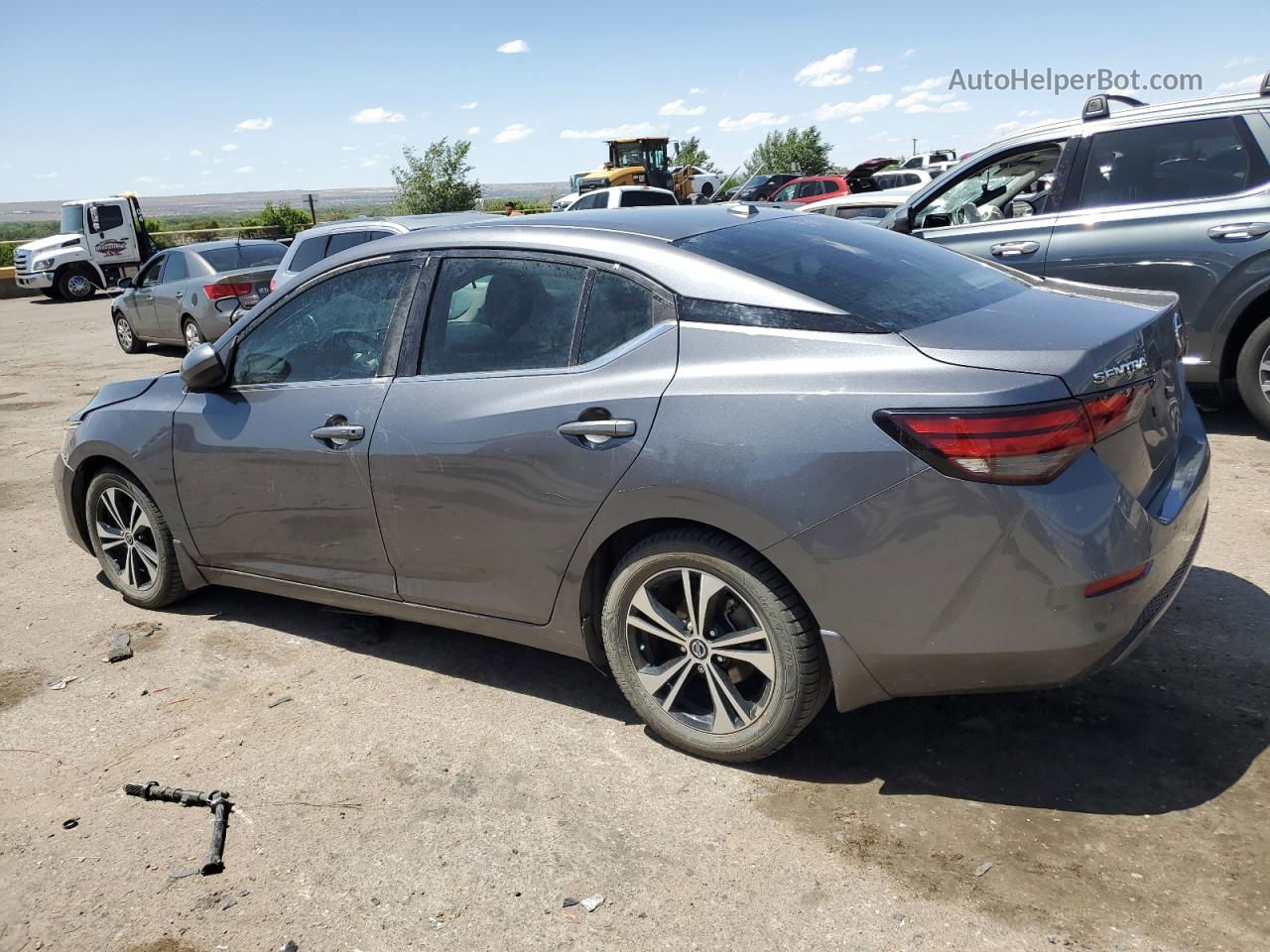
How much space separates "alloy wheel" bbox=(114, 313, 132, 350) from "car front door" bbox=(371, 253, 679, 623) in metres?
13.1

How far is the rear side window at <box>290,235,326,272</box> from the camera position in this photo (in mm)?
10211

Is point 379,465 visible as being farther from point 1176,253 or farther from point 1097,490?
point 1176,253

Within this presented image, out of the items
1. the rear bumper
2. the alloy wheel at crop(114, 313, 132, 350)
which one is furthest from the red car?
the rear bumper

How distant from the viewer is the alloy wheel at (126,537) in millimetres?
4855

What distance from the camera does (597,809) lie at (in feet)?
10.2

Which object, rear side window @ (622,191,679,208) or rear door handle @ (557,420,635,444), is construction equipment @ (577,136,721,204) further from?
rear door handle @ (557,420,635,444)

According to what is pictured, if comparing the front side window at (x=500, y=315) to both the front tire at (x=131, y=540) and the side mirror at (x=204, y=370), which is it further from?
the front tire at (x=131, y=540)

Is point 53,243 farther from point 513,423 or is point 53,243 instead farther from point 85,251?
point 513,423

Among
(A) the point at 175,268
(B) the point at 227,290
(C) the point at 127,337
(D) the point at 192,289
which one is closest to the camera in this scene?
(B) the point at 227,290

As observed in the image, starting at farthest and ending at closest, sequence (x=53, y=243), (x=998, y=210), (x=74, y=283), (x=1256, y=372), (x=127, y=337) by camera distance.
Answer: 1. (x=74, y=283)
2. (x=53, y=243)
3. (x=127, y=337)
4. (x=998, y=210)
5. (x=1256, y=372)

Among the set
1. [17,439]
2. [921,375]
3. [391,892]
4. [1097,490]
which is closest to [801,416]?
[921,375]

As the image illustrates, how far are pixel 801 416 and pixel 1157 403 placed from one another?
3.59ft

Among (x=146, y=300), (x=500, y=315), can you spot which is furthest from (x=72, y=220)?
(x=500, y=315)

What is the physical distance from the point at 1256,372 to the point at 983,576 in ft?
14.8
